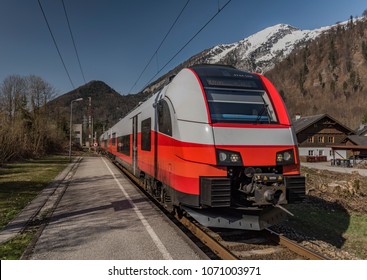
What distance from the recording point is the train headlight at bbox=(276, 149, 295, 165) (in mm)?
6473

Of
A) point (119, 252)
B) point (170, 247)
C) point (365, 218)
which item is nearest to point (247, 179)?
point (170, 247)

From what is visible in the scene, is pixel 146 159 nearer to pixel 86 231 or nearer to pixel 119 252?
pixel 86 231

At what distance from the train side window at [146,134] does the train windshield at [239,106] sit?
10.7ft

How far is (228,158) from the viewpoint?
6145mm

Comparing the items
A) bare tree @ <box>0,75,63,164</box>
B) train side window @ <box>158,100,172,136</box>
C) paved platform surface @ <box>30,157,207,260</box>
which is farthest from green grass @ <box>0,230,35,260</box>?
bare tree @ <box>0,75,63,164</box>

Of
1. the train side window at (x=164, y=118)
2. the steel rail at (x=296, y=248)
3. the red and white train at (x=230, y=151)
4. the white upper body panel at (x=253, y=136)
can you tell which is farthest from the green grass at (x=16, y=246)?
the steel rail at (x=296, y=248)

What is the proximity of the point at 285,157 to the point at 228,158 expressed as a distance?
1215 mm

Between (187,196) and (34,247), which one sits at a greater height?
(187,196)

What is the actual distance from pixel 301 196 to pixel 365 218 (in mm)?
6925

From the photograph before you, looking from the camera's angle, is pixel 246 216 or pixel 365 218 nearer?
pixel 246 216

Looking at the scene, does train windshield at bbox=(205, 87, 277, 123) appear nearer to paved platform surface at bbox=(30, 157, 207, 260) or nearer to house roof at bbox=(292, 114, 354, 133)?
paved platform surface at bbox=(30, 157, 207, 260)

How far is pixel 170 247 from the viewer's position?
6148mm

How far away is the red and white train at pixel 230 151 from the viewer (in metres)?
6.13

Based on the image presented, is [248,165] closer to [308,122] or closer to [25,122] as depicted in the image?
[25,122]
